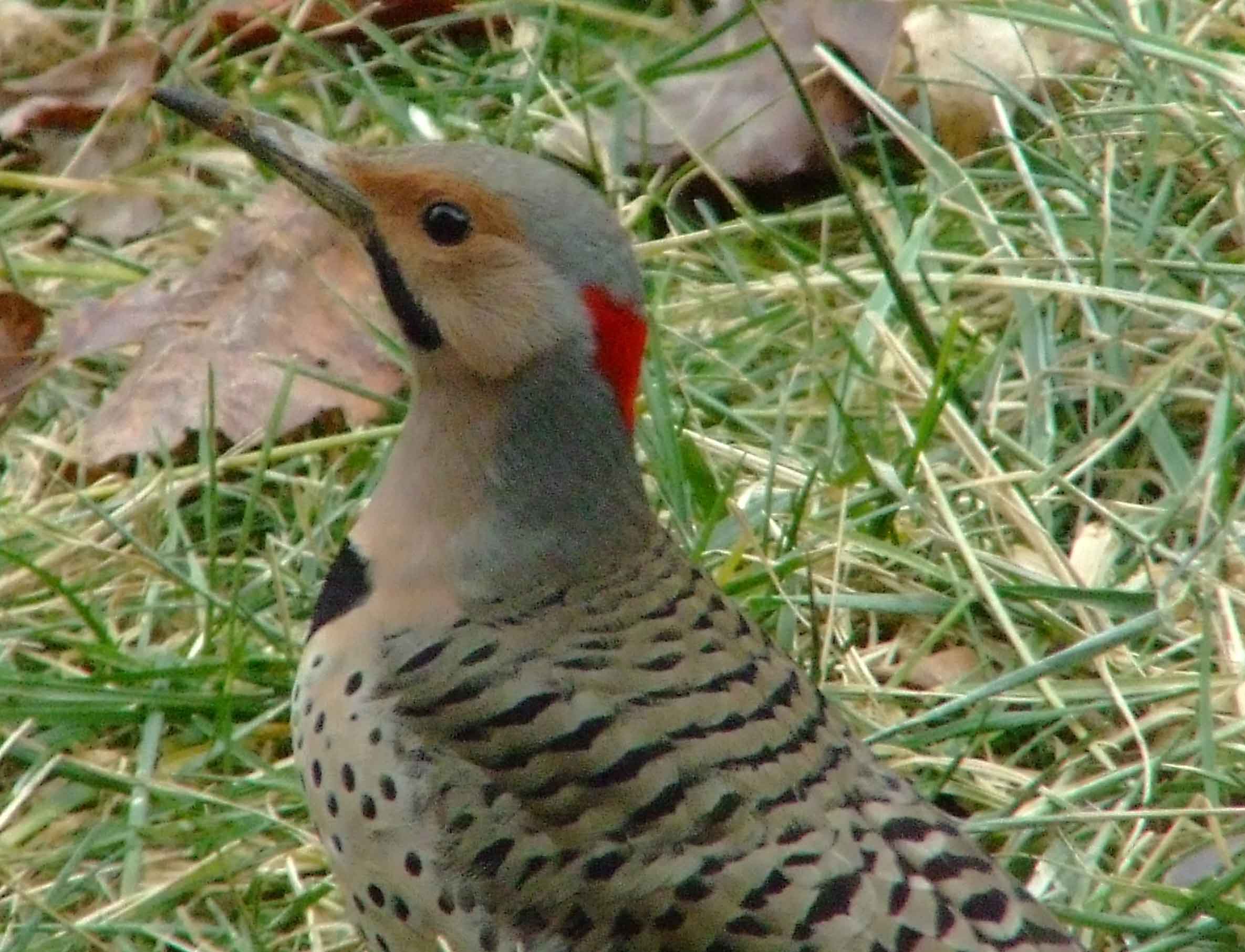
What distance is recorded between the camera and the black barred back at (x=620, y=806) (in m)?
2.43

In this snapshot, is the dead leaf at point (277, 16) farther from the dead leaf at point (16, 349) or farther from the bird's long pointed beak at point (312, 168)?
the bird's long pointed beak at point (312, 168)

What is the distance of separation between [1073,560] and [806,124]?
4.03ft

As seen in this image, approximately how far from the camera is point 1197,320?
3.76 metres

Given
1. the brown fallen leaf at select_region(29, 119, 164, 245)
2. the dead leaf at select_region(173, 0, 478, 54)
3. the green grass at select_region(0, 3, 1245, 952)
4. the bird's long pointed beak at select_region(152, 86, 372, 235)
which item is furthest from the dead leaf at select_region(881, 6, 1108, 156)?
the bird's long pointed beak at select_region(152, 86, 372, 235)

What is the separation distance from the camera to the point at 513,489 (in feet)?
9.06

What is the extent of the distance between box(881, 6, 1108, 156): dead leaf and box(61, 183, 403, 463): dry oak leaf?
46.9 inches

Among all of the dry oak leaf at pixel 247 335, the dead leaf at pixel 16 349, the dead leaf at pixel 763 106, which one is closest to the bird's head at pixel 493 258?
the dry oak leaf at pixel 247 335

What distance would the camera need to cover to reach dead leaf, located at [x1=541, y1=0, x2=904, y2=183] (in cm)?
427

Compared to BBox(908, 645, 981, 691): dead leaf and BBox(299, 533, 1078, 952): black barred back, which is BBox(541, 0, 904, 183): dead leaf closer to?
BBox(908, 645, 981, 691): dead leaf

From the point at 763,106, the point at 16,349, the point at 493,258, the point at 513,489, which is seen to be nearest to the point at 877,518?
the point at 513,489

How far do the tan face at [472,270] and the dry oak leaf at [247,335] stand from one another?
953 mm

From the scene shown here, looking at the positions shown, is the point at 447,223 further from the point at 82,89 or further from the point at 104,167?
the point at 82,89

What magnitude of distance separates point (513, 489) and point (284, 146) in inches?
22.9

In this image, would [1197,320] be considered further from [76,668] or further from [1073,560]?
[76,668]
